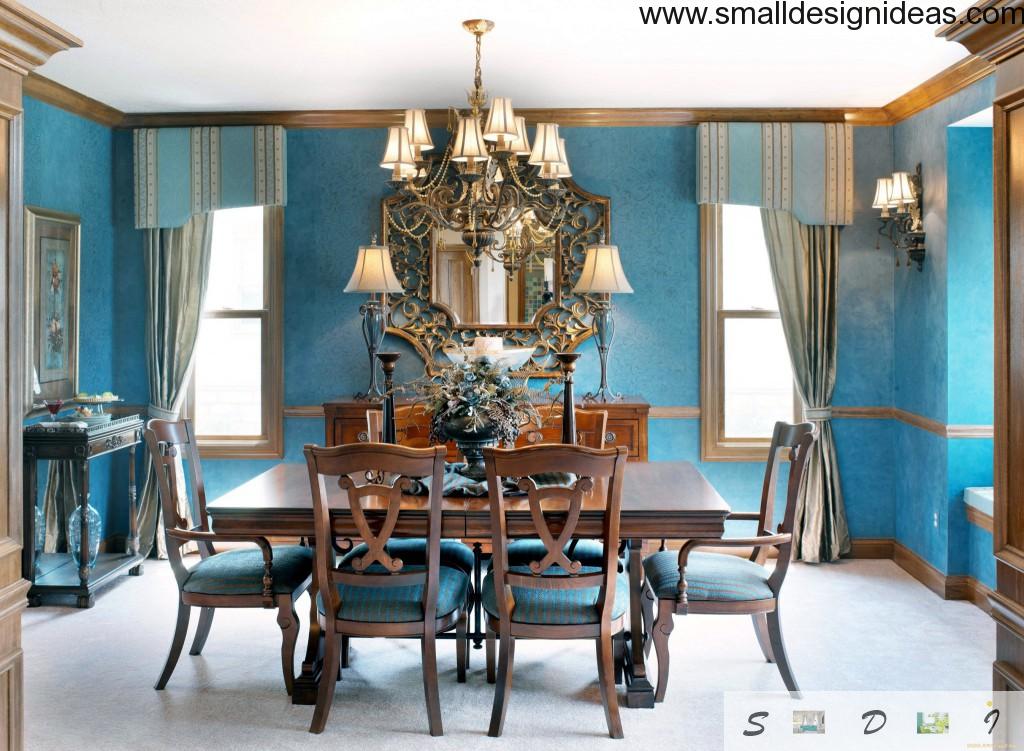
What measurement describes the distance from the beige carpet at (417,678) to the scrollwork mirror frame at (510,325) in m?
1.71

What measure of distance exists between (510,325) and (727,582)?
8.30 ft

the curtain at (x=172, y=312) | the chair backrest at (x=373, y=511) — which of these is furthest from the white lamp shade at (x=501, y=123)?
the curtain at (x=172, y=312)

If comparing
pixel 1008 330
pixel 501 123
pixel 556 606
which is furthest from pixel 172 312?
pixel 1008 330

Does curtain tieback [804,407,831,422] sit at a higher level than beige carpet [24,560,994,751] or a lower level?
higher

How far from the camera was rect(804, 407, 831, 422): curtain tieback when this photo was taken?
5598mm

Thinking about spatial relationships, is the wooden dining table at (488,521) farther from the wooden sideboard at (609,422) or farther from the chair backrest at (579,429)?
the wooden sideboard at (609,422)

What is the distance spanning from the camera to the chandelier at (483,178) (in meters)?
3.85

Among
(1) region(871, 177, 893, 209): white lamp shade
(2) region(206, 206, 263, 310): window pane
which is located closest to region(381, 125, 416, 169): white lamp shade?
(2) region(206, 206, 263, 310): window pane

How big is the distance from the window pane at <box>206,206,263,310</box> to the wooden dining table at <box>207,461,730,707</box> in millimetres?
2445

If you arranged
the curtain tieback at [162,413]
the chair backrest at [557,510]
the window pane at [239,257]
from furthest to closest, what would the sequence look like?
the window pane at [239,257] → the curtain tieback at [162,413] → the chair backrest at [557,510]

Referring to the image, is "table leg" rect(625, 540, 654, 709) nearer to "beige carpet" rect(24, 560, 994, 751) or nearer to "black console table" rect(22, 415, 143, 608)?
"beige carpet" rect(24, 560, 994, 751)

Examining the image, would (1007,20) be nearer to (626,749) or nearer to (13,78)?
(13,78)

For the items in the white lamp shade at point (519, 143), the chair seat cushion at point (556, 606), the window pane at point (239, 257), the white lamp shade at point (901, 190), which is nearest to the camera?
the chair seat cushion at point (556, 606)

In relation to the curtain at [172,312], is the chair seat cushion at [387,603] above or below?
below
